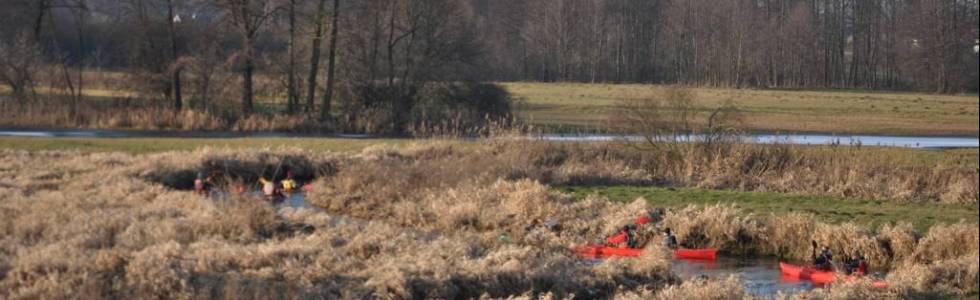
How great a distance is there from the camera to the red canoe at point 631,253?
22.9 metres

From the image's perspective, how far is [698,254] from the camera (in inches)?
909

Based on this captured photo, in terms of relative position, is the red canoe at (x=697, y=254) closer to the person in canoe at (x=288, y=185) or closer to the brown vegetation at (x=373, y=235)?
the brown vegetation at (x=373, y=235)

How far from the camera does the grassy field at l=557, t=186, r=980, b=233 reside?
78.3 ft

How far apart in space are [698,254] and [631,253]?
146 centimetres

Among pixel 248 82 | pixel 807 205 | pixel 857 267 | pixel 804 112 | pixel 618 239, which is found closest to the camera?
pixel 857 267

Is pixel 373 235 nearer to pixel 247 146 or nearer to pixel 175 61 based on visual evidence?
pixel 247 146

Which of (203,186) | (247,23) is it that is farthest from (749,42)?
(247,23)

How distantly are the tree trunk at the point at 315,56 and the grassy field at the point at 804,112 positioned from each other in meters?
10.6

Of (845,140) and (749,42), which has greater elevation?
(749,42)

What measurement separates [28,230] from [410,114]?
3199 centimetres

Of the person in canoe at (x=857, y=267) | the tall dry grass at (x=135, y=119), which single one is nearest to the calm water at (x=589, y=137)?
the tall dry grass at (x=135, y=119)

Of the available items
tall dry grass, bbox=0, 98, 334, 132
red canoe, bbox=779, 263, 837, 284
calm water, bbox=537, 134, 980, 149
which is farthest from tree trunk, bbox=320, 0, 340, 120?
red canoe, bbox=779, 263, 837, 284

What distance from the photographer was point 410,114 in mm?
52938

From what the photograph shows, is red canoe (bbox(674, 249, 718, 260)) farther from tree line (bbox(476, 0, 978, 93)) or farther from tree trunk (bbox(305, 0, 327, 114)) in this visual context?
tree trunk (bbox(305, 0, 327, 114))
